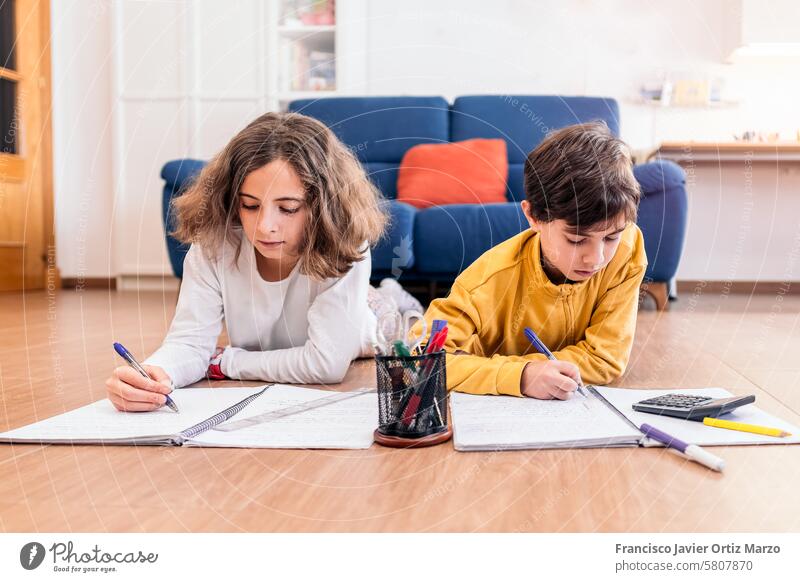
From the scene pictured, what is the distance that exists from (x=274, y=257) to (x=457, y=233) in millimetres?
1312

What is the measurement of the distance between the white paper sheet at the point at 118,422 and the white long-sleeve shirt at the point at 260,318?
15 cm

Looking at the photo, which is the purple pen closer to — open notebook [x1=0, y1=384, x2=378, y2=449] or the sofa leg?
open notebook [x1=0, y1=384, x2=378, y2=449]

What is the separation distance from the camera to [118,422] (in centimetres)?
103

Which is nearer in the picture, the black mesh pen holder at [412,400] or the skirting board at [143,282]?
the black mesh pen holder at [412,400]

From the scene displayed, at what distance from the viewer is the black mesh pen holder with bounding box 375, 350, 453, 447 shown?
92cm

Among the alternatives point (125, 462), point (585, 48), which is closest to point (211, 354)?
point (125, 462)

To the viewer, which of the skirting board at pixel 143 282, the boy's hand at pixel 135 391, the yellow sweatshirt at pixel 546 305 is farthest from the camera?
the skirting board at pixel 143 282

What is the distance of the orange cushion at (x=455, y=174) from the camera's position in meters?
3.00

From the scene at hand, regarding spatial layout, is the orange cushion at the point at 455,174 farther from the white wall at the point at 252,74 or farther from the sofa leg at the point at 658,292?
the white wall at the point at 252,74

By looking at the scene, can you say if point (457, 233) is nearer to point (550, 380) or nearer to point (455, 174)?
point (455, 174)

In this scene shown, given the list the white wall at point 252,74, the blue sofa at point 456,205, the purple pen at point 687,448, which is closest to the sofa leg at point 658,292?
the blue sofa at point 456,205

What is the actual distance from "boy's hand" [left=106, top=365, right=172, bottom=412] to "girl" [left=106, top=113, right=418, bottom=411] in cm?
17
